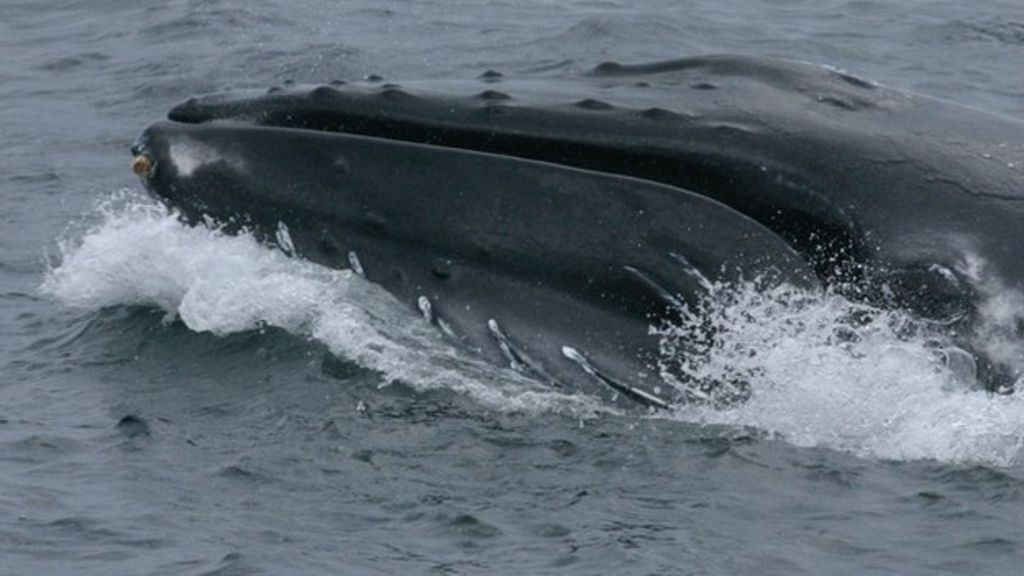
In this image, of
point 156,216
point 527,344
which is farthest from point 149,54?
point 527,344

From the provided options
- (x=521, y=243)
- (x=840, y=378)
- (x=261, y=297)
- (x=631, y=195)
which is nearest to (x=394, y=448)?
(x=521, y=243)

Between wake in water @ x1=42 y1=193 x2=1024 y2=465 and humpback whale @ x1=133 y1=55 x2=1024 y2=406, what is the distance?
0.15 metres

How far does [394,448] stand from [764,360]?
182 centimetres

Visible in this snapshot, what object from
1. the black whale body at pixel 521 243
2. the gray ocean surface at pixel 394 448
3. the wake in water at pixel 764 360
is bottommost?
the gray ocean surface at pixel 394 448

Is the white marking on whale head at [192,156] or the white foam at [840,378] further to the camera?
the white marking on whale head at [192,156]

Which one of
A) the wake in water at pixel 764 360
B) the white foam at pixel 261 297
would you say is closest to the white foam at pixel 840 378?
the wake in water at pixel 764 360

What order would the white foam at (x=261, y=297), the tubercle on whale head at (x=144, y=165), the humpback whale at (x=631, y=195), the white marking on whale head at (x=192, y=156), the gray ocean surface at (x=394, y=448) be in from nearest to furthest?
the gray ocean surface at (x=394, y=448)
the humpback whale at (x=631, y=195)
the white foam at (x=261, y=297)
the white marking on whale head at (x=192, y=156)
the tubercle on whale head at (x=144, y=165)

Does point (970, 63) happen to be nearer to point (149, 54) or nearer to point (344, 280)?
point (149, 54)

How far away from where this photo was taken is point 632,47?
76.9ft

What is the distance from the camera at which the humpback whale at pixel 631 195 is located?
1032cm

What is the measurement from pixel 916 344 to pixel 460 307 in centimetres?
212

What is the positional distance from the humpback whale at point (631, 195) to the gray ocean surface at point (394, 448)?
30cm

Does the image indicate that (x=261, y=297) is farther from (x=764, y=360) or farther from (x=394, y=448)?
(x=764, y=360)

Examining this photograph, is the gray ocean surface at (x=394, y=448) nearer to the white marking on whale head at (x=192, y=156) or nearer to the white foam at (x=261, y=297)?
the white foam at (x=261, y=297)
